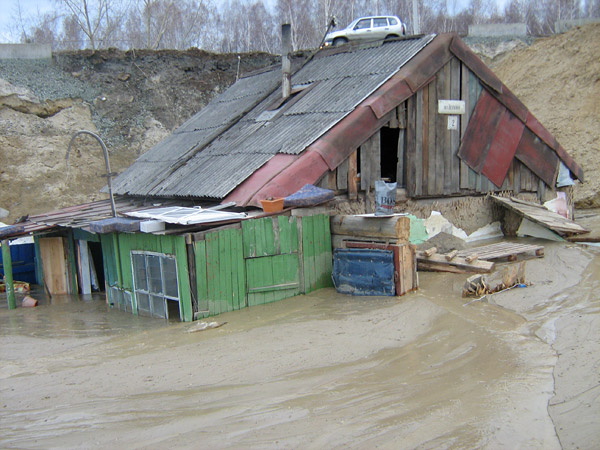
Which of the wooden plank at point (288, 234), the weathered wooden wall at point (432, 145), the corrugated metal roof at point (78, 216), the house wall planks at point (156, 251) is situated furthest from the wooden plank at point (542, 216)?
the house wall planks at point (156, 251)

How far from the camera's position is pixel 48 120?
2572cm

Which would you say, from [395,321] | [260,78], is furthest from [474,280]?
[260,78]

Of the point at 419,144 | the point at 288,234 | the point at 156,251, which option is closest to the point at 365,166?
the point at 419,144

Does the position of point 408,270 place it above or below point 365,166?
below

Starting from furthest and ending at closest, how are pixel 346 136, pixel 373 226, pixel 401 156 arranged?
pixel 401 156 → pixel 346 136 → pixel 373 226

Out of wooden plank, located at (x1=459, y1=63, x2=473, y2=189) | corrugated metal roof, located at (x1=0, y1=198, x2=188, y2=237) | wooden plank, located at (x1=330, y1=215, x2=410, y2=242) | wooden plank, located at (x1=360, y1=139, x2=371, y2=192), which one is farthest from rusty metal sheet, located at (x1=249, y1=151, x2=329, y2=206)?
wooden plank, located at (x1=459, y1=63, x2=473, y2=189)

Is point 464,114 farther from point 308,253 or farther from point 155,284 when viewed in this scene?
point 155,284

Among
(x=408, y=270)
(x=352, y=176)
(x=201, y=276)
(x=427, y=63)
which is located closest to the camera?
(x=201, y=276)

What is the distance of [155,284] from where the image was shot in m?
11.6

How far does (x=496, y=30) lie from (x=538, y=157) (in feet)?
69.1

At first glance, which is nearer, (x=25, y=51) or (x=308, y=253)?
(x=308, y=253)

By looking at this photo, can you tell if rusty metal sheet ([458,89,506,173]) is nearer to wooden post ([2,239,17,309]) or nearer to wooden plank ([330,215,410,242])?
wooden plank ([330,215,410,242])

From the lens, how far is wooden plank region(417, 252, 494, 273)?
465 inches

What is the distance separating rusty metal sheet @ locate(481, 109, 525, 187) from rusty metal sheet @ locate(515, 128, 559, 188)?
0.33 metres
